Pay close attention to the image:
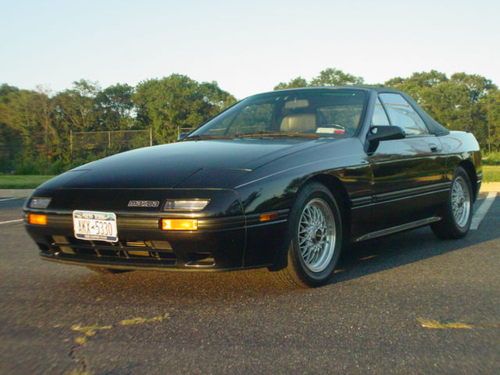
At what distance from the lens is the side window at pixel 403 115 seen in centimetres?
529

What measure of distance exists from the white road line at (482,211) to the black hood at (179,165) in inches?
137

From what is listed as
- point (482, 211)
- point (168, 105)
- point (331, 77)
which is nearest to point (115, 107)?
point (168, 105)

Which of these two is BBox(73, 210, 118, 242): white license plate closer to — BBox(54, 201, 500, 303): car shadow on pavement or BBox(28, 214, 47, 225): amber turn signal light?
BBox(28, 214, 47, 225): amber turn signal light

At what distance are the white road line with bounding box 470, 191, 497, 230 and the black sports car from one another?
180 centimetres

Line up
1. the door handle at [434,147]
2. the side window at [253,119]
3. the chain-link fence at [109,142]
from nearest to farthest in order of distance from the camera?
the side window at [253,119] < the door handle at [434,147] < the chain-link fence at [109,142]

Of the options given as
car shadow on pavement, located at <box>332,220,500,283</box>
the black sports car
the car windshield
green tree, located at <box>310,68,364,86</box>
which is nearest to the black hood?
the black sports car

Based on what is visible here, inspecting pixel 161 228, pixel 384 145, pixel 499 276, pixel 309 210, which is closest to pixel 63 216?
pixel 161 228

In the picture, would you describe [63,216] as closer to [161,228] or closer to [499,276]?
[161,228]

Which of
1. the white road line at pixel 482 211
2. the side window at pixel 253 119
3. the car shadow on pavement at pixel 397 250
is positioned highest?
the side window at pixel 253 119

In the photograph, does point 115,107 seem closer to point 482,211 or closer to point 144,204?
point 482,211

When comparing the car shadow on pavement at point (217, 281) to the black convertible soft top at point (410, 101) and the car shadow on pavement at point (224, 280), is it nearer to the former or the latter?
the car shadow on pavement at point (224, 280)

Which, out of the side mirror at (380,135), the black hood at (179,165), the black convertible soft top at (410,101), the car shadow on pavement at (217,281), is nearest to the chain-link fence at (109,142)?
the black convertible soft top at (410,101)

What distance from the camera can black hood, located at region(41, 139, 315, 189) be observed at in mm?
3611

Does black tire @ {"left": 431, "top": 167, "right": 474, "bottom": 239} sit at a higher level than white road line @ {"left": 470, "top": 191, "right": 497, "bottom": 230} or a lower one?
higher
